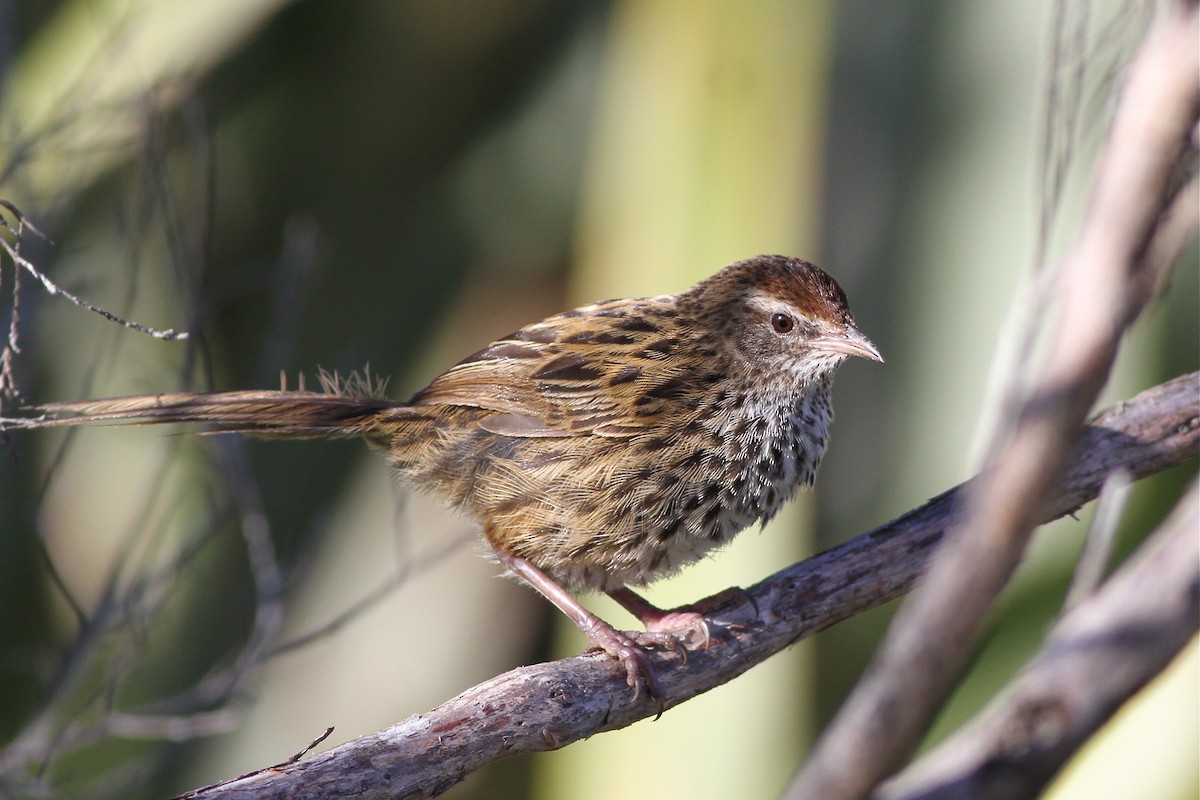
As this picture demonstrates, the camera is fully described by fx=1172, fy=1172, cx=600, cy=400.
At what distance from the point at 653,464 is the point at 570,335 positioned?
2.02 ft

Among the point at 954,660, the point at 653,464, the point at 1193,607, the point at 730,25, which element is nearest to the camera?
the point at 954,660

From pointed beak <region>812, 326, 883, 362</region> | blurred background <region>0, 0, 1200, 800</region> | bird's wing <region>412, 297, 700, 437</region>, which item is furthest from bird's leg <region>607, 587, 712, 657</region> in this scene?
pointed beak <region>812, 326, 883, 362</region>

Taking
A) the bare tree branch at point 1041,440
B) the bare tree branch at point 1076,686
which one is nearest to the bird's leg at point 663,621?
the bare tree branch at point 1076,686

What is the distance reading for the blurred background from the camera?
411cm

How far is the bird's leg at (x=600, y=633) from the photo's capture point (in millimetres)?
3100

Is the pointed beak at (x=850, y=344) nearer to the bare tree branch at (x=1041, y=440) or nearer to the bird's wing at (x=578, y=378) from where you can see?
the bird's wing at (x=578, y=378)

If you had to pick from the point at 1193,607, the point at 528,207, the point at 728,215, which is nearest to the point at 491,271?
the point at 528,207

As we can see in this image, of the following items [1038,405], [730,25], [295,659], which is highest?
[730,25]

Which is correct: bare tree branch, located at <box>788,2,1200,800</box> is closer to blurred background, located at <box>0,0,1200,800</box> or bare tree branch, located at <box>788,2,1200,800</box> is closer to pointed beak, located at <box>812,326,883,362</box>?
blurred background, located at <box>0,0,1200,800</box>

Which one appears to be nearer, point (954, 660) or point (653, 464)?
point (954, 660)

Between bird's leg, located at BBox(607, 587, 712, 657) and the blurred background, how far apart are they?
297 millimetres

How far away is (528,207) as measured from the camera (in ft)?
18.5

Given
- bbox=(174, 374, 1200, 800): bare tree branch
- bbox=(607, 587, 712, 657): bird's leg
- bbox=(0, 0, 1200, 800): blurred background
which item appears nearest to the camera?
bbox=(174, 374, 1200, 800): bare tree branch

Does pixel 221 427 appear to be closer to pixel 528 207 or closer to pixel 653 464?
pixel 653 464
